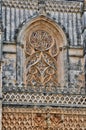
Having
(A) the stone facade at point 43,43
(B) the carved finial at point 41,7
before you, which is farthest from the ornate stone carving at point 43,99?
(B) the carved finial at point 41,7

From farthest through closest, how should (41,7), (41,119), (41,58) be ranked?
(41,7), (41,58), (41,119)

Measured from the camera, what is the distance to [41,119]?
22.0m

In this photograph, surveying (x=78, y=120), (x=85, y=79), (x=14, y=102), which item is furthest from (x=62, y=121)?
(x=85, y=79)

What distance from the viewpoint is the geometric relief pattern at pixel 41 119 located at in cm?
2183

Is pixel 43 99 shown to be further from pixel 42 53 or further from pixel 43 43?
pixel 43 43

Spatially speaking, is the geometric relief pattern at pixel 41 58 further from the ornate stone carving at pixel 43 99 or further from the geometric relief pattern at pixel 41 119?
the geometric relief pattern at pixel 41 119

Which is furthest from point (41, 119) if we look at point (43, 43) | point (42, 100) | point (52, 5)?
point (52, 5)

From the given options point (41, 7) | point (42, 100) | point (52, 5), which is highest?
point (52, 5)

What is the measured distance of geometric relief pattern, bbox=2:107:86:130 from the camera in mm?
21828

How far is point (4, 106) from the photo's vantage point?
71.8 feet

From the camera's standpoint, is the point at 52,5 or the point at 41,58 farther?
the point at 52,5

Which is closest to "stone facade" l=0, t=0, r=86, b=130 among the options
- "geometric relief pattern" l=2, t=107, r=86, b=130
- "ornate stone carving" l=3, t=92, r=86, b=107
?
"ornate stone carving" l=3, t=92, r=86, b=107

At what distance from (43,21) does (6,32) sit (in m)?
2.20

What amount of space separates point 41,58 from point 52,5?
3.20 metres
